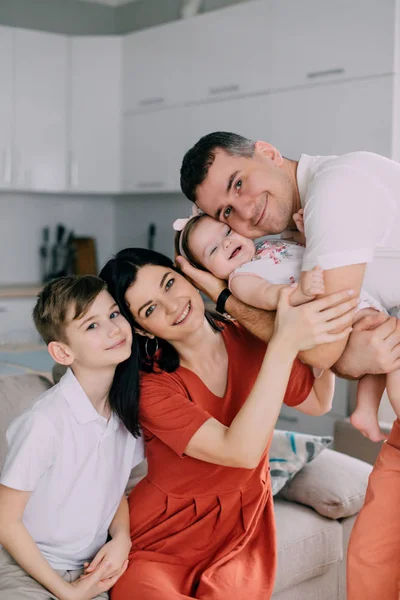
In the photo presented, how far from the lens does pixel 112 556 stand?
192 cm

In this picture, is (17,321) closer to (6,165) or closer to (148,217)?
(6,165)

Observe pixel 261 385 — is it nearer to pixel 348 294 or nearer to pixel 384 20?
pixel 348 294

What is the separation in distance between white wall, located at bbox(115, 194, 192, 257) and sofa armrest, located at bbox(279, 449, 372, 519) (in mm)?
3099

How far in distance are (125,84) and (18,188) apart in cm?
Result: 103

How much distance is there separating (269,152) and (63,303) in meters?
0.59

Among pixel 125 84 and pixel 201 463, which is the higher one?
pixel 125 84

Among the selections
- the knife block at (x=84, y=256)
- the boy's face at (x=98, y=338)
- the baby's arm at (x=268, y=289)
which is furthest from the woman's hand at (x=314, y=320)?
the knife block at (x=84, y=256)

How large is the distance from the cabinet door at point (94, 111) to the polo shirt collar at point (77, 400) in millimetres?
3816

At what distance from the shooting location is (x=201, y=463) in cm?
200

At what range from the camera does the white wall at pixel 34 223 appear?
5.69m

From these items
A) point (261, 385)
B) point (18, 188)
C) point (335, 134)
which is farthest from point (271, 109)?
point (261, 385)

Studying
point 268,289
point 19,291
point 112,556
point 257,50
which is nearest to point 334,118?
point 257,50

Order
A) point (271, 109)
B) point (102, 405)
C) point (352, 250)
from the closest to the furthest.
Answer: point (352, 250)
point (102, 405)
point (271, 109)

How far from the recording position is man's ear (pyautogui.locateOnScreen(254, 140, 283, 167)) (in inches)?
71.4
